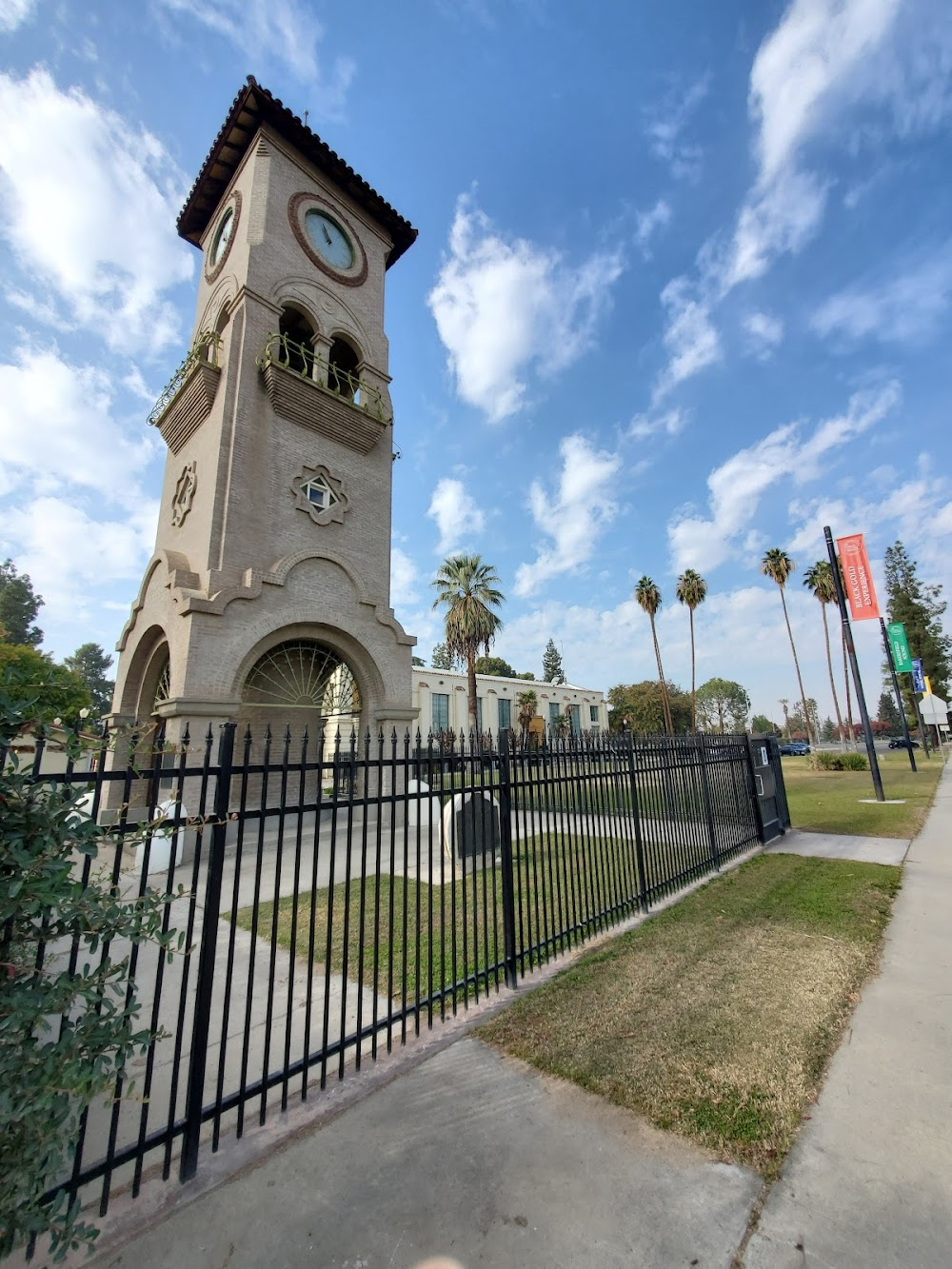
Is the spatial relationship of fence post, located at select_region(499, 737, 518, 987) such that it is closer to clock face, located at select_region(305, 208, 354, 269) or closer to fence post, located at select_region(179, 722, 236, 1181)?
fence post, located at select_region(179, 722, 236, 1181)

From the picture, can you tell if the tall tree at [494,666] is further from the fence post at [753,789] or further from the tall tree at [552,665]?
the fence post at [753,789]

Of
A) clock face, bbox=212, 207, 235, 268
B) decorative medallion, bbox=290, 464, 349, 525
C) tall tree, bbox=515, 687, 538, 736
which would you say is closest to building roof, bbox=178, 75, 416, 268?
clock face, bbox=212, 207, 235, 268

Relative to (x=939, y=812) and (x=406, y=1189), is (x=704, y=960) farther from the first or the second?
(x=939, y=812)

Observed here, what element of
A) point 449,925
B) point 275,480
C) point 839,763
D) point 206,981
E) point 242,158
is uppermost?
point 242,158

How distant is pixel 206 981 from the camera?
9.42ft

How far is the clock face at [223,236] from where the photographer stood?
16.5 metres

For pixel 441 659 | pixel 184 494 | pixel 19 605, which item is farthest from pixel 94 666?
pixel 184 494

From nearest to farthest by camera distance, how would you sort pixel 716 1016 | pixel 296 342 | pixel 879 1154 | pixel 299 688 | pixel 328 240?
pixel 879 1154
pixel 716 1016
pixel 299 688
pixel 296 342
pixel 328 240

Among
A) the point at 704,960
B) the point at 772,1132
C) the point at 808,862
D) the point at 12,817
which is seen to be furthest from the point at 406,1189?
the point at 808,862

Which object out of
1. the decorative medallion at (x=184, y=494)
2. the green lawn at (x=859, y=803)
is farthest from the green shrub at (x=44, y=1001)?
the decorative medallion at (x=184, y=494)

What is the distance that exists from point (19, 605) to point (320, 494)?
198 feet

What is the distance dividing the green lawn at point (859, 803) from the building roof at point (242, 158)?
2236 centimetres

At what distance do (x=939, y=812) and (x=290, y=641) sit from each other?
54.4 ft

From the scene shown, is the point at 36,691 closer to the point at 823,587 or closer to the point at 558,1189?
the point at 558,1189
